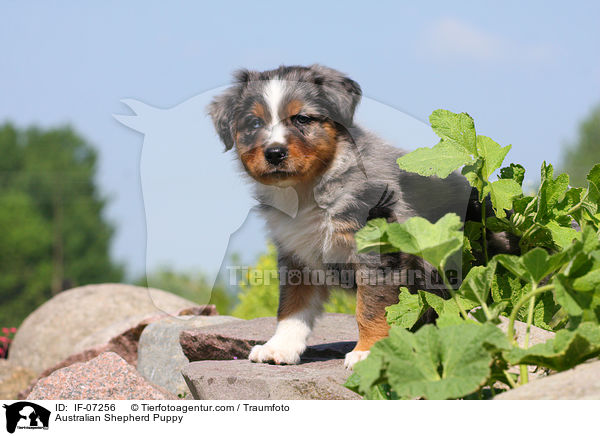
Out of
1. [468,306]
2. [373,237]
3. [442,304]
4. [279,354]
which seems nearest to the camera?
[373,237]

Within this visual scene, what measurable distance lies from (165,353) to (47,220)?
44.9ft

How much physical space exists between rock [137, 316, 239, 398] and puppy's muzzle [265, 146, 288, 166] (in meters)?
2.96

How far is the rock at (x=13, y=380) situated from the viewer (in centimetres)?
726

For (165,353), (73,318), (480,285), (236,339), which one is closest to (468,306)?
(480,285)

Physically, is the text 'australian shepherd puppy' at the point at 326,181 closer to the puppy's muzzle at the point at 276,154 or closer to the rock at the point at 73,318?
the puppy's muzzle at the point at 276,154

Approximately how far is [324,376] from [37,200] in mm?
16615

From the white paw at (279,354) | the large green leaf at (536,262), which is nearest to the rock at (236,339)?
the white paw at (279,354)

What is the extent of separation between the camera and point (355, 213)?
3.79 metres

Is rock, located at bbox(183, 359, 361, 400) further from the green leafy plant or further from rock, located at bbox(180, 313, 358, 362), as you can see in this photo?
rock, located at bbox(180, 313, 358, 362)

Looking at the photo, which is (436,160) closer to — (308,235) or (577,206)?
(577,206)

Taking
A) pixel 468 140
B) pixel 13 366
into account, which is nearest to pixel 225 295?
pixel 13 366

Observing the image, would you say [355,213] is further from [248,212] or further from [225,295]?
[225,295]

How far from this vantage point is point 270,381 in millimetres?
3479
